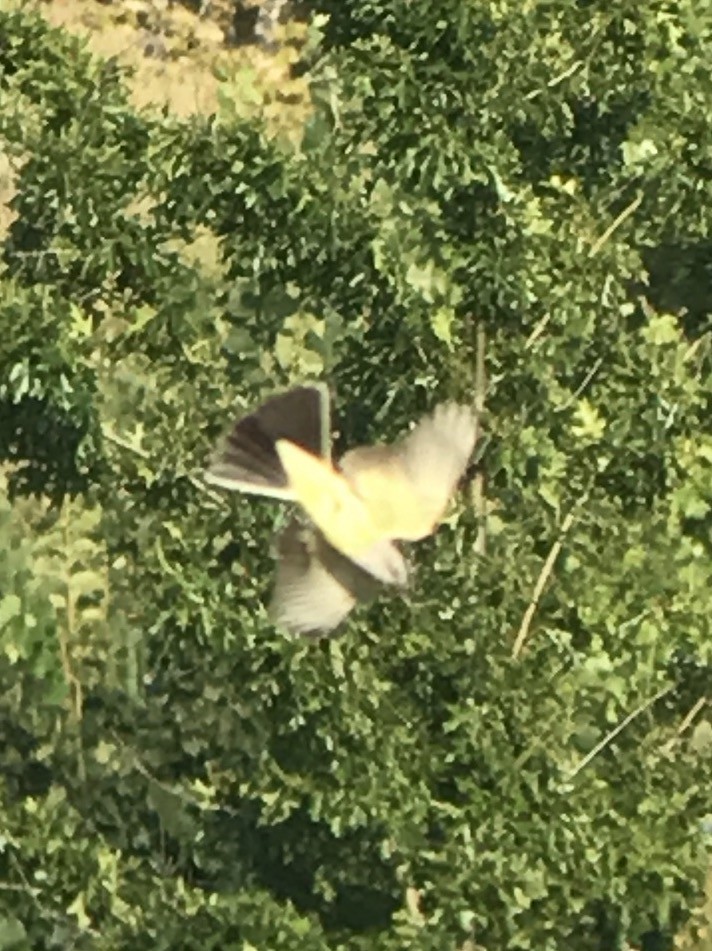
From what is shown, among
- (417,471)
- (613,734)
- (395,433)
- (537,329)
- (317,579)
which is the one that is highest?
(537,329)

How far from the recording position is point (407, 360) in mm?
5277

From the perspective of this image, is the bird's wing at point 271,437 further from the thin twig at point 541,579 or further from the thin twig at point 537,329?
the thin twig at point 541,579

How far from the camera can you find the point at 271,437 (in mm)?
4234

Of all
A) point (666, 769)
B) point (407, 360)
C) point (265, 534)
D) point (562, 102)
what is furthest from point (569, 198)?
point (666, 769)

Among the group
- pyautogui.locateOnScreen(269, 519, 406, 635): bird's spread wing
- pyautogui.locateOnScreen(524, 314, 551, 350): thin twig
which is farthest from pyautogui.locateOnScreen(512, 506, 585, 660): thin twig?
pyautogui.locateOnScreen(269, 519, 406, 635): bird's spread wing

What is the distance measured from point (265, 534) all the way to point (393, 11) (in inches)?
53.3

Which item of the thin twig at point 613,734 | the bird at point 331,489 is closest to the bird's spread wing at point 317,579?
the bird at point 331,489

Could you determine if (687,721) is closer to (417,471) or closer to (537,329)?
(537,329)

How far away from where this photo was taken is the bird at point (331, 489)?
4.23m

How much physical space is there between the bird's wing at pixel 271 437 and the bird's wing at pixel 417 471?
177mm

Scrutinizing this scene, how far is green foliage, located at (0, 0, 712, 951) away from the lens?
17.0 feet

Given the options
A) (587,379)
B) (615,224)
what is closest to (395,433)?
(587,379)

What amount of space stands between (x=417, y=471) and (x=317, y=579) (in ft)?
1.09

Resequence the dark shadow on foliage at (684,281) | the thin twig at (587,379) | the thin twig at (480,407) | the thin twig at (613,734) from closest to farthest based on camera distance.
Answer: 1. the thin twig at (480,407)
2. the thin twig at (587,379)
3. the thin twig at (613,734)
4. the dark shadow on foliage at (684,281)
